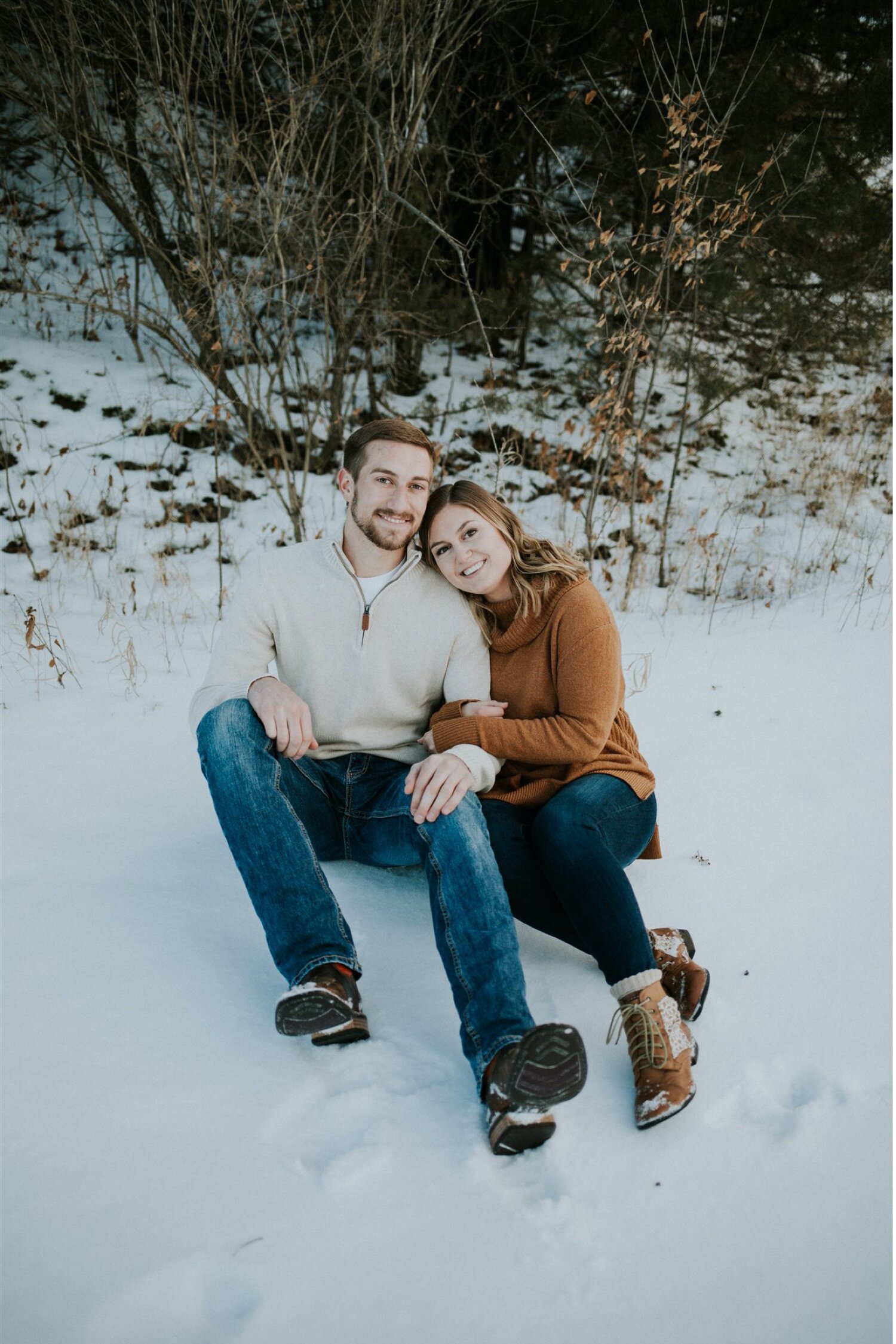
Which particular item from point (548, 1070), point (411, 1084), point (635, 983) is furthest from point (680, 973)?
point (411, 1084)

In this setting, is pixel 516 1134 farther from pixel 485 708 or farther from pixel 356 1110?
pixel 485 708

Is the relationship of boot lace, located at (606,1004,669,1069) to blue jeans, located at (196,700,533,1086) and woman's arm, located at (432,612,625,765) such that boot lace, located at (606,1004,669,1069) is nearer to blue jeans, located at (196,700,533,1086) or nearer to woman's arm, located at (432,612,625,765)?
blue jeans, located at (196,700,533,1086)

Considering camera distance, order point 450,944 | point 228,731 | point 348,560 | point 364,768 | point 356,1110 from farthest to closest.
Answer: point 348,560, point 364,768, point 228,731, point 450,944, point 356,1110

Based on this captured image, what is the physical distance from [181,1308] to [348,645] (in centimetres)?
144

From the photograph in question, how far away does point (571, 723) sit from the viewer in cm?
211

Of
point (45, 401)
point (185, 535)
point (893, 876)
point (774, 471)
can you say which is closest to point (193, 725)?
point (893, 876)

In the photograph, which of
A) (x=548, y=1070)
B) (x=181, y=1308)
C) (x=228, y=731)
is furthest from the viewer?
(x=228, y=731)

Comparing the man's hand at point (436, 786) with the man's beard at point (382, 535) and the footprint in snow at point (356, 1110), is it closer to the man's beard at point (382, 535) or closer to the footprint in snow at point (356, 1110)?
the footprint in snow at point (356, 1110)

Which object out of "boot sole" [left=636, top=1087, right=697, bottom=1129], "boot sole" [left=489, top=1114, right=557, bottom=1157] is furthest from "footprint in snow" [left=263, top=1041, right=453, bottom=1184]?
"boot sole" [left=636, top=1087, right=697, bottom=1129]

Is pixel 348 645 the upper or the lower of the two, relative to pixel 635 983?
upper

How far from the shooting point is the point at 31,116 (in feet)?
17.6

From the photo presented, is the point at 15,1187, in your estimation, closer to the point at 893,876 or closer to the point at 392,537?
the point at 392,537

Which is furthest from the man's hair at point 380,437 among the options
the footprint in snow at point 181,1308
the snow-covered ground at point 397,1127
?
the footprint in snow at point 181,1308

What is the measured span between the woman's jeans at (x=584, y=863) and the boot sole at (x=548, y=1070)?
1.09 ft
